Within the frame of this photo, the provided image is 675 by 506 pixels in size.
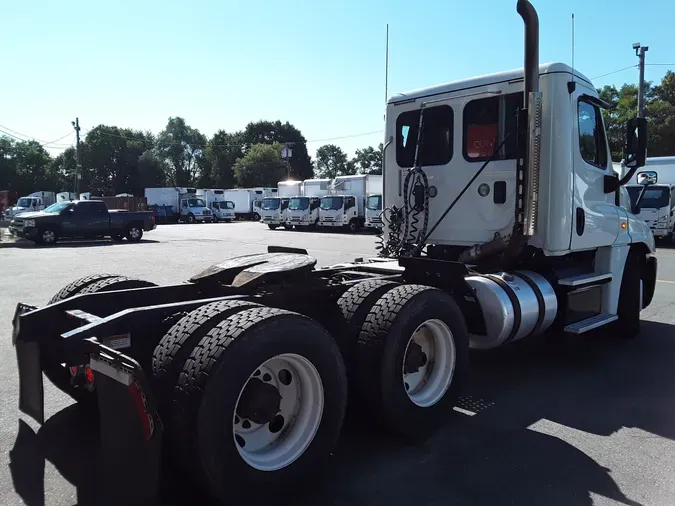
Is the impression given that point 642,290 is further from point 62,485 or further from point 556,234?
point 62,485

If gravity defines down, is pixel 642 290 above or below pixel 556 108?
below

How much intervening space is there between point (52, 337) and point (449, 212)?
13.5ft

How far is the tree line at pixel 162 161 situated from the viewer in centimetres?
6881

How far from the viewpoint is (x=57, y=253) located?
59.5ft

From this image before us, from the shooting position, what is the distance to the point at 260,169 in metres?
74.4

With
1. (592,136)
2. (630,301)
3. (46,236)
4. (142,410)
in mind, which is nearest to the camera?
(142,410)

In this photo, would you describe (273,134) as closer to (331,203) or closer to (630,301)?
(331,203)

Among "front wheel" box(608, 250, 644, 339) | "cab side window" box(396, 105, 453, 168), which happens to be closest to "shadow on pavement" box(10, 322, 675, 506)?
"front wheel" box(608, 250, 644, 339)

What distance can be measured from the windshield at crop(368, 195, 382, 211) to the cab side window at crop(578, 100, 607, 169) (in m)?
24.0

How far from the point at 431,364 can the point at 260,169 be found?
7204 centimetres

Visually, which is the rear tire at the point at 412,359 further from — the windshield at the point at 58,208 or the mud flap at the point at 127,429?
the windshield at the point at 58,208

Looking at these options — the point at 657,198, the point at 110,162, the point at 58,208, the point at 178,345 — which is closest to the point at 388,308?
the point at 178,345

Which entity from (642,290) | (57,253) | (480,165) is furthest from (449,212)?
(57,253)

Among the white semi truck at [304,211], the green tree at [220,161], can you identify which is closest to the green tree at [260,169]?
the green tree at [220,161]
